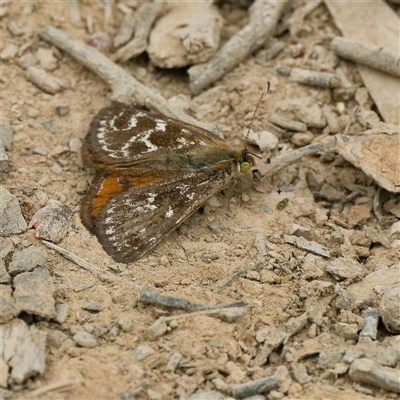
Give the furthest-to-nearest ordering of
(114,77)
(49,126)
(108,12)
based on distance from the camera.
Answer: (108,12) → (114,77) → (49,126)

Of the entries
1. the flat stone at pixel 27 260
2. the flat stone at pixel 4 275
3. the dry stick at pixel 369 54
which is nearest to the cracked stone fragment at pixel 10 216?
the flat stone at pixel 27 260

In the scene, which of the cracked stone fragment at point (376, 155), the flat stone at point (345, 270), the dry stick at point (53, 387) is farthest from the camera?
the cracked stone fragment at point (376, 155)

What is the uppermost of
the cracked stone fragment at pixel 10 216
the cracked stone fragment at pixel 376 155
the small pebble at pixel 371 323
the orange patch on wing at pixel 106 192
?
the cracked stone fragment at pixel 376 155

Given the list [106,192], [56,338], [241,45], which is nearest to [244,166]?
[106,192]

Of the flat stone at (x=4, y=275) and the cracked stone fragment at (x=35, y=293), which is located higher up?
the cracked stone fragment at (x=35, y=293)

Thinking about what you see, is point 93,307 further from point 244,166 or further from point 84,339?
point 244,166

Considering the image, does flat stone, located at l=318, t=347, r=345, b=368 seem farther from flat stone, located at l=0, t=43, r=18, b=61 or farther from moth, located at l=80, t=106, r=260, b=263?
flat stone, located at l=0, t=43, r=18, b=61

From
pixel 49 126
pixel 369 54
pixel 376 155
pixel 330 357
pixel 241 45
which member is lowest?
pixel 49 126

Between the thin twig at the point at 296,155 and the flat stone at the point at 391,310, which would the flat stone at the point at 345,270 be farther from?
the thin twig at the point at 296,155
